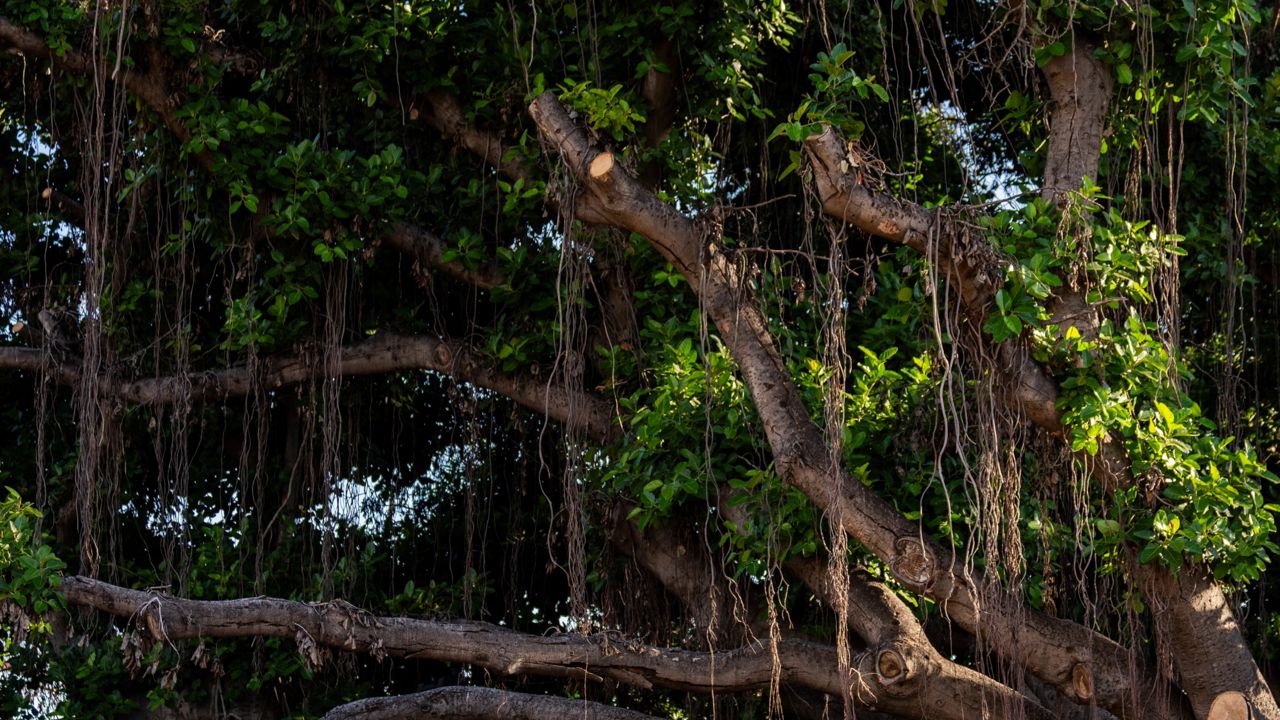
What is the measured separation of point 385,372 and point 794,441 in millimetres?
1832

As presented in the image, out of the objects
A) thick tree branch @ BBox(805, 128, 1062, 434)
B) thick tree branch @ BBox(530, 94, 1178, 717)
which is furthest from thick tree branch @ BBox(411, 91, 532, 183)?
thick tree branch @ BBox(805, 128, 1062, 434)

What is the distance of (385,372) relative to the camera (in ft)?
16.8

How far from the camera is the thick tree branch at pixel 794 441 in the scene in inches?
149

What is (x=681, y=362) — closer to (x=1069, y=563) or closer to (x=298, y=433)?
(x=1069, y=563)

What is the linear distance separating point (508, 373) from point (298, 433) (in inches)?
47.8

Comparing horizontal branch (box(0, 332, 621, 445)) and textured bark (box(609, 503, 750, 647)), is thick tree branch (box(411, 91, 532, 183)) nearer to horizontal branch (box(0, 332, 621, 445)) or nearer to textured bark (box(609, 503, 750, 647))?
horizontal branch (box(0, 332, 621, 445))

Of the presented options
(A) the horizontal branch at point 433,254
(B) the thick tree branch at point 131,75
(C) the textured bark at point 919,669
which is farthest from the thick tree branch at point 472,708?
(B) the thick tree branch at point 131,75

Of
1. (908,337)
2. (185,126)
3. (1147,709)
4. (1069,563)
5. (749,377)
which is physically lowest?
(1147,709)

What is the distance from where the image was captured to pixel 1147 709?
12.6 feet

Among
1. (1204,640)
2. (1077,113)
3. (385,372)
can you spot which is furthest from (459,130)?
(1204,640)

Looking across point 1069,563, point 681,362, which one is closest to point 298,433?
point 681,362

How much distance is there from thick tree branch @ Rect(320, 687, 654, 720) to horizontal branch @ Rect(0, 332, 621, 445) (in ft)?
2.72

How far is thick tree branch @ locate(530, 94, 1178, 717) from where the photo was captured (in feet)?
12.4

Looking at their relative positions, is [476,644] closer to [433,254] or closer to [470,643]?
[470,643]
